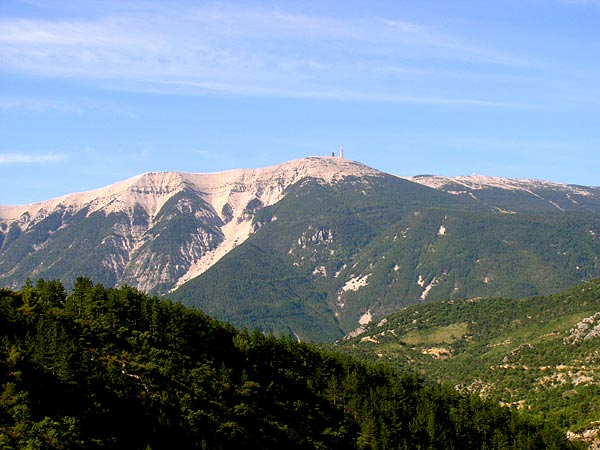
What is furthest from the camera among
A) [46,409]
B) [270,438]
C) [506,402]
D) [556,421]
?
[506,402]

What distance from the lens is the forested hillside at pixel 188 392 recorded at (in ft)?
311

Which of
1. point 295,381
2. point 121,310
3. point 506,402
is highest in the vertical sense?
point 121,310

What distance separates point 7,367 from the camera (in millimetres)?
96938

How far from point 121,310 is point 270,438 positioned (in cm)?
3306

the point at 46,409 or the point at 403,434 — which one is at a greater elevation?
the point at 46,409

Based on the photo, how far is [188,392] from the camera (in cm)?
10938

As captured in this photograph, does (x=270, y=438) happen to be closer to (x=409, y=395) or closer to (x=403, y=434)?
(x=403, y=434)

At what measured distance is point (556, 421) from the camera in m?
156

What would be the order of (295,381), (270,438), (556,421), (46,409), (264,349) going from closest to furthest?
(46,409), (270,438), (295,381), (264,349), (556,421)

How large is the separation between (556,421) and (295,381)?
55952 mm

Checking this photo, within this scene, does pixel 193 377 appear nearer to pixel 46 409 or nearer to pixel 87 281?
pixel 46 409

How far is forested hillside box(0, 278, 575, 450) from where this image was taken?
311 ft

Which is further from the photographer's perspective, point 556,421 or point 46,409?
point 556,421

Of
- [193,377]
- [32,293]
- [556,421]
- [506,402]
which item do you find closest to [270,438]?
[193,377]
